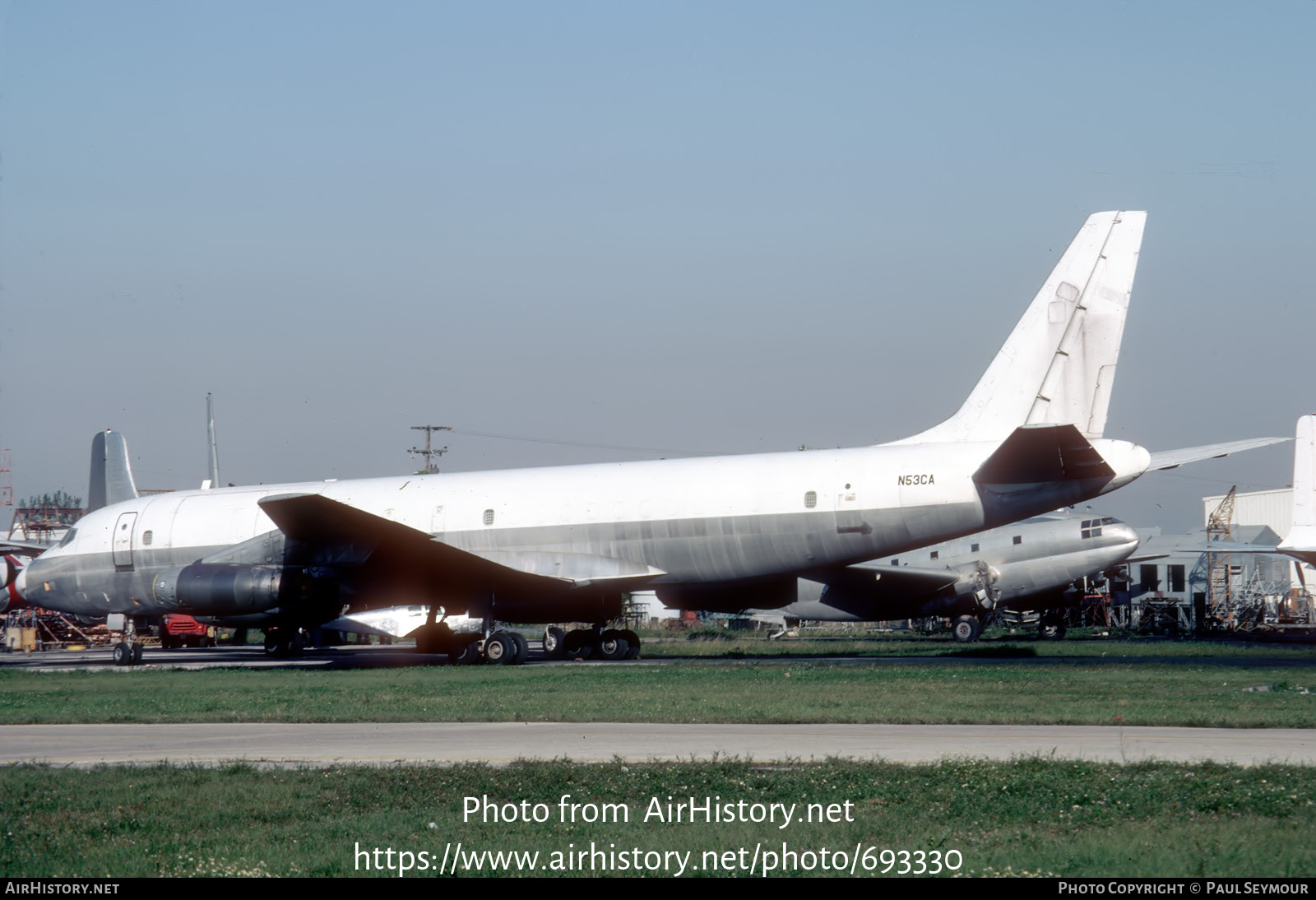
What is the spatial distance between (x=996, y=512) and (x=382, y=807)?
1549cm

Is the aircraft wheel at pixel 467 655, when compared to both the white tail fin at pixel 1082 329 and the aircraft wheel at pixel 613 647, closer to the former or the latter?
the aircraft wheel at pixel 613 647

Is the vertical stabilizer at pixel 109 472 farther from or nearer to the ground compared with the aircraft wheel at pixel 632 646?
farther from the ground

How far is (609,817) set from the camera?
8086 mm

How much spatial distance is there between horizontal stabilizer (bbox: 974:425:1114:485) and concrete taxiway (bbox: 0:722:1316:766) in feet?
25.9

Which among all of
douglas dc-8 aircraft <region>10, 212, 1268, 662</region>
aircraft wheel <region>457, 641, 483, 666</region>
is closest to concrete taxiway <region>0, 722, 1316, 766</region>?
douglas dc-8 aircraft <region>10, 212, 1268, 662</region>

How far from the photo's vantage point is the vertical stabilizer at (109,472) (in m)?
47.9

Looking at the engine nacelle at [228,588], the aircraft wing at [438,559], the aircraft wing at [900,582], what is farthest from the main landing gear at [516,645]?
the aircraft wing at [900,582]

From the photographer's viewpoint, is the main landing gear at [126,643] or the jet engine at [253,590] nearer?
the jet engine at [253,590]

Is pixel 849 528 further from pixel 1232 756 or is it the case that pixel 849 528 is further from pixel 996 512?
pixel 1232 756

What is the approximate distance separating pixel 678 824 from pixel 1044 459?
14503mm

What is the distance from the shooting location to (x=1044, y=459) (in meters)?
20.7

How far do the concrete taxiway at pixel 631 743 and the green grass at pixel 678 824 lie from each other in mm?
911

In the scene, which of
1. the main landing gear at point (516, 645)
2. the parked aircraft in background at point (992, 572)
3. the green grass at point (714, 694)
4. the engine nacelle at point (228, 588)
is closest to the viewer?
the green grass at point (714, 694)

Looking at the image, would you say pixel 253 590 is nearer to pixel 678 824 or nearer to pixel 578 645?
pixel 578 645
